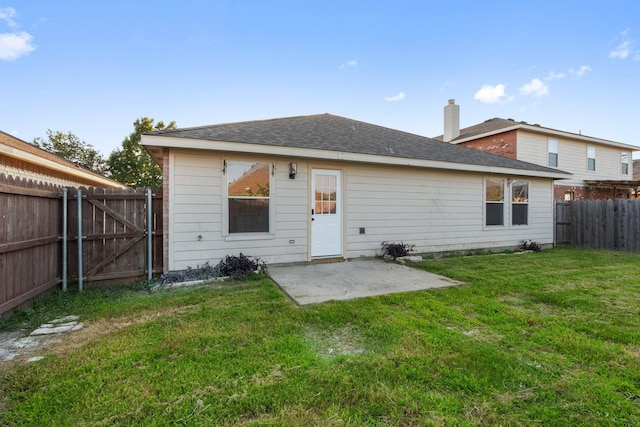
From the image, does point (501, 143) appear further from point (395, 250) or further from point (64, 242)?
point (64, 242)

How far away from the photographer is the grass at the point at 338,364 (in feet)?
5.70

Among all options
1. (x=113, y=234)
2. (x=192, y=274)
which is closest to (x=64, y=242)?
(x=113, y=234)

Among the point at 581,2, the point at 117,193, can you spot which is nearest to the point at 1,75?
the point at 117,193

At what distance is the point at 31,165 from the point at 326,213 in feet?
26.8

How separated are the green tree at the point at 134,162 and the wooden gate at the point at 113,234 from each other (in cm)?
1672

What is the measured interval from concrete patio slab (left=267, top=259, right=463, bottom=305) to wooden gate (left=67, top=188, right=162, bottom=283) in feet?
7.39

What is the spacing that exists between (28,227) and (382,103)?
43.2 ft

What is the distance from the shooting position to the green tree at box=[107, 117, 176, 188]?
64.8ft

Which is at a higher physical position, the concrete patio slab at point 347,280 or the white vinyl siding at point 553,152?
the white vinyl siding at point 553,152

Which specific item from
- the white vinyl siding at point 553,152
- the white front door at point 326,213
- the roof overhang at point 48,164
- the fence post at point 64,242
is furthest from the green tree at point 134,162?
the white vinyl siding at point 553,152

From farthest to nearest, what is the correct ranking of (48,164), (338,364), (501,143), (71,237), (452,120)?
(452,120) < (501,143) < (48,164) < (71,237) < (338,364)

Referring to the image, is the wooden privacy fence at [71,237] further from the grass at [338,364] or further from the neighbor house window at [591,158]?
the neighbor house window at [591,158]

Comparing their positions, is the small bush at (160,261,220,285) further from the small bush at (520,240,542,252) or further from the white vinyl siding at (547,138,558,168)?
the white vinyl siding at (547,138,558,168)

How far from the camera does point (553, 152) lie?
14.0 meters
